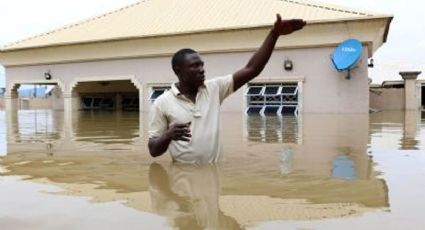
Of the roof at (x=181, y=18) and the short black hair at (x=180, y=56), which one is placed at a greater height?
the roof at (x=181, y=18)

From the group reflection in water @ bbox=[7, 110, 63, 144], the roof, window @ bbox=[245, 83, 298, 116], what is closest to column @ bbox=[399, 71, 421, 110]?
the roof

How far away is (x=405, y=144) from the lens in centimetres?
714

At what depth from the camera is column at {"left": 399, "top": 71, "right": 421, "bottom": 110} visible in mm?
23250

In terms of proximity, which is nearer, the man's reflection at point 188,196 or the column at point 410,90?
the man's reflection at point 188,196

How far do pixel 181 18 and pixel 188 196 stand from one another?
19.0 metres

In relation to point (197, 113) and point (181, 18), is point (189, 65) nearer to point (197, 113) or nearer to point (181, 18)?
point (197, 113)

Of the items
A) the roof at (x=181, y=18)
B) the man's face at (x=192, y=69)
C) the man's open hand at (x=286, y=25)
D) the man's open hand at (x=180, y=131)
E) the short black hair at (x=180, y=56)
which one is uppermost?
the roof at (x=181, y=18)

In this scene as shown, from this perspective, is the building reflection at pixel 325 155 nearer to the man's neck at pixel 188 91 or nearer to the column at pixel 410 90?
the man's neck at pixel 188 91

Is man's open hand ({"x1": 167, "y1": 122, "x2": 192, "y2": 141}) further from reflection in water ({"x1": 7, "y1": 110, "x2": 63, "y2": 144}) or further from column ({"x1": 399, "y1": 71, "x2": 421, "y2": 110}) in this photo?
column ({"x1": 399, "y1": 71, "x2": 421, "y2": 110})

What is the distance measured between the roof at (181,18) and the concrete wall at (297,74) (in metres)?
1.20

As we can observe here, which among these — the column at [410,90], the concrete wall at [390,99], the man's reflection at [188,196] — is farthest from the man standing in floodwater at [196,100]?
the concrete wall at [390,99]

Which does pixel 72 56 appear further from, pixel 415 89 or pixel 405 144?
pixel 405 144

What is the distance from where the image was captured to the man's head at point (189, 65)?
173 inches

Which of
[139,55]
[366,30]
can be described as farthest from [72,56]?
[366,30]
